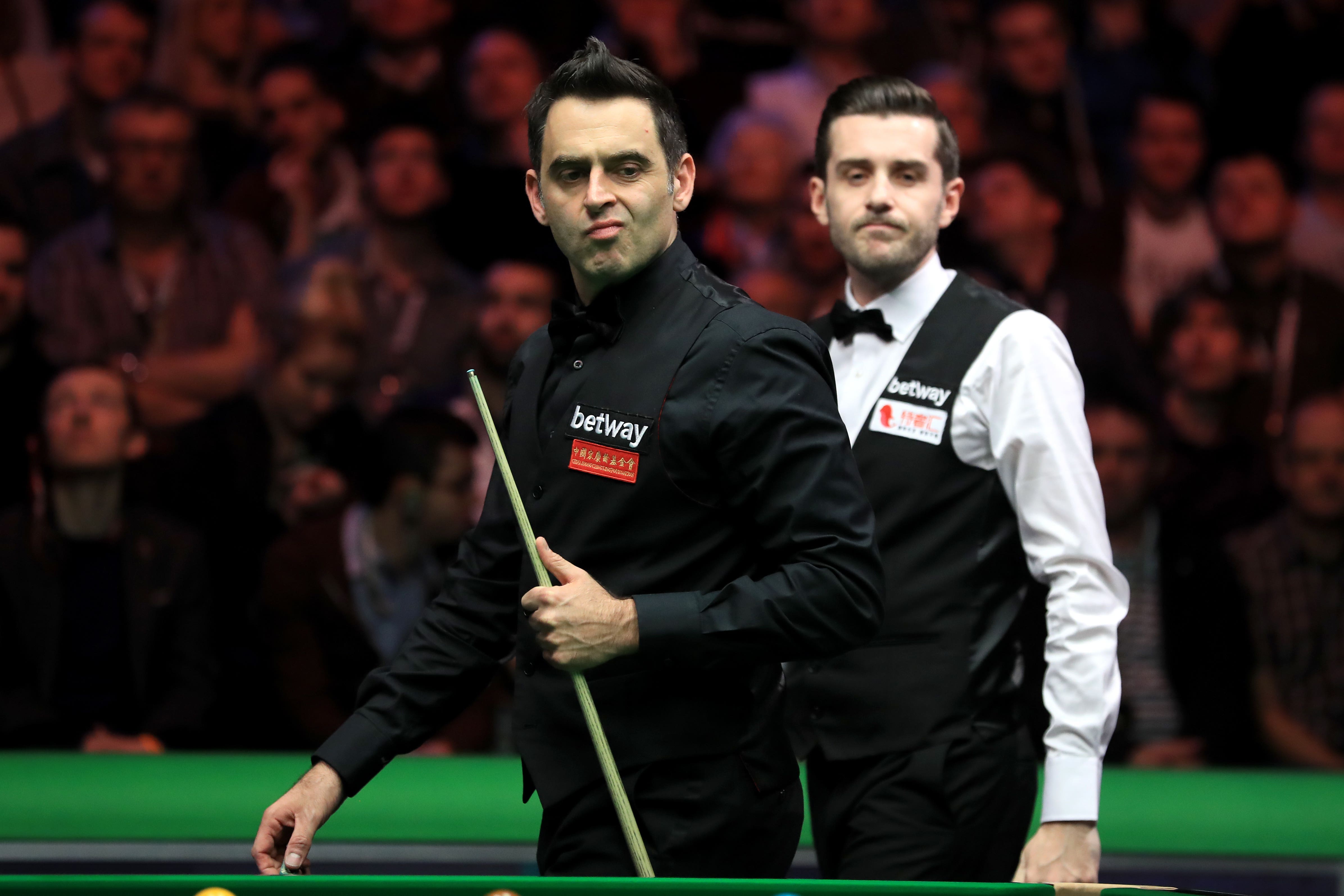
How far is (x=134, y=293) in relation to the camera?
441cm

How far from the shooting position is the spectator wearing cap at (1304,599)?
4152 mm

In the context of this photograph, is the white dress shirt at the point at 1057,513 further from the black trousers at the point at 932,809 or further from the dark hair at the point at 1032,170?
the dark hair at the point at 1032,170

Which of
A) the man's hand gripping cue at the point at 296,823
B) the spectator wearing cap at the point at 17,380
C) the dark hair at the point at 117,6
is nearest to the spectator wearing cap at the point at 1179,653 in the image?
the man's hand gripping cue at the point at 296,823

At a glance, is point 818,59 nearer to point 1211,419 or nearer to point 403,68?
point 403,68

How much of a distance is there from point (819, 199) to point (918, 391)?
0.41m

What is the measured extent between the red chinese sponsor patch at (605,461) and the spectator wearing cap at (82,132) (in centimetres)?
346

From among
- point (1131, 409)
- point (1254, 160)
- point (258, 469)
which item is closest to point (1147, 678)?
point (1131, 409)

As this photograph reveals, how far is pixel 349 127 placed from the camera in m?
4.61

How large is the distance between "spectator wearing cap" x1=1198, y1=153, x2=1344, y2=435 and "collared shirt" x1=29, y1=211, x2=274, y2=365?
2994 mm

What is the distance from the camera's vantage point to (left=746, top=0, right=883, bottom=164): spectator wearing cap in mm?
4652

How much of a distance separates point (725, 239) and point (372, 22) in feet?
4.43

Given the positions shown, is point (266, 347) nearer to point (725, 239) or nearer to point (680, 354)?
point (725, 239)

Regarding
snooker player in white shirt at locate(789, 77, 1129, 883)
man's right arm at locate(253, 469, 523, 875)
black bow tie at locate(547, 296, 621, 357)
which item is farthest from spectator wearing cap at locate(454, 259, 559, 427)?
black bow tie at locate(547, 296, 621, 357)

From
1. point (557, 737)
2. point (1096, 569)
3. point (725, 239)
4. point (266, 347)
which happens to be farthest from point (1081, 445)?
point (266, 347)
